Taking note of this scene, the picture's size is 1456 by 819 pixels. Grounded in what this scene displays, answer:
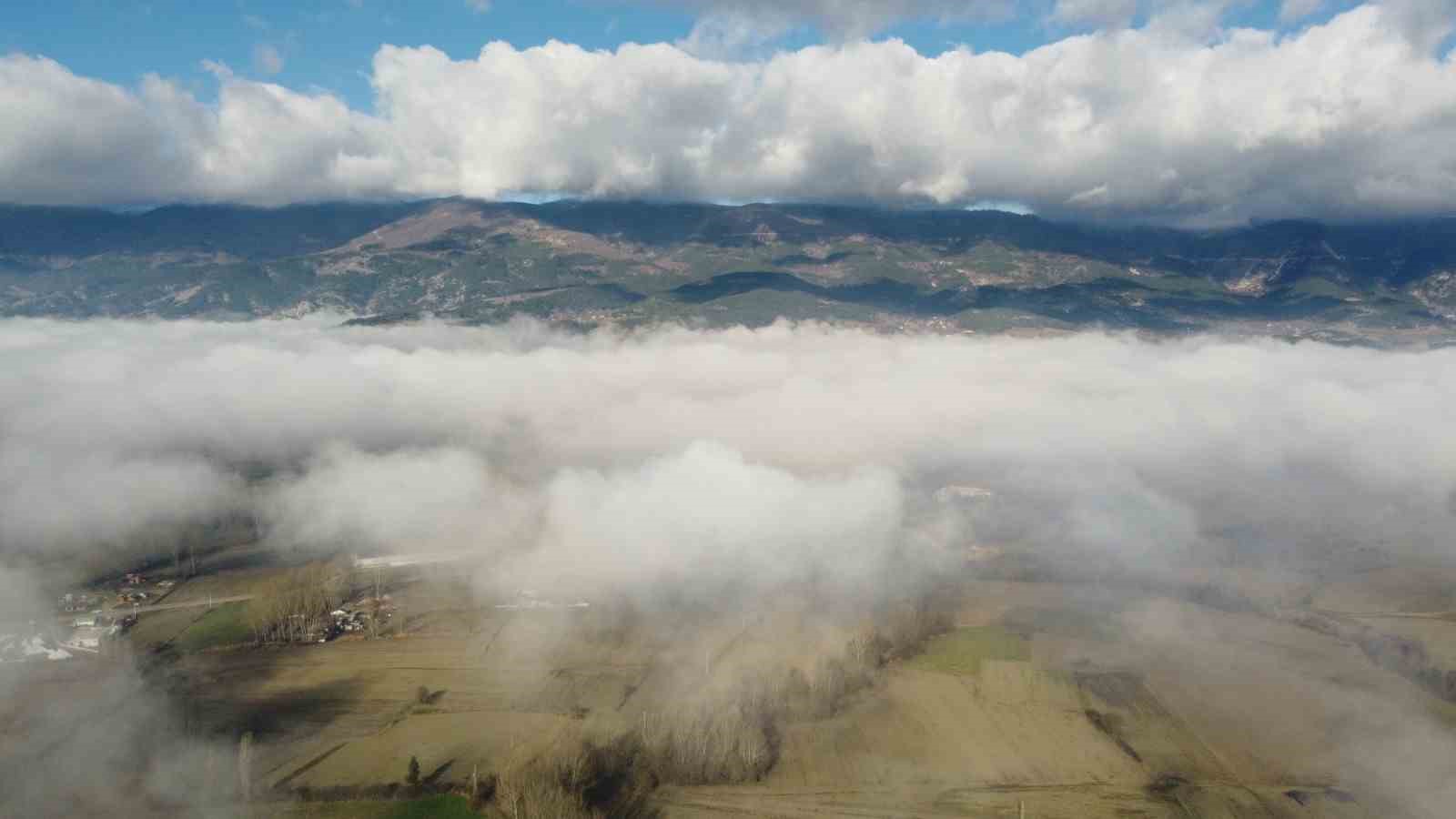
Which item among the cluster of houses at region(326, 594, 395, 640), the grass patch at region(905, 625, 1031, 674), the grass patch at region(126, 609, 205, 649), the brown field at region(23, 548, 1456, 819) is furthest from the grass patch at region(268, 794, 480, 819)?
the grass patch at region(905, 625, 1031, 674)

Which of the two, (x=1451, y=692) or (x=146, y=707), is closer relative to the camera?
(x=146, y=707)

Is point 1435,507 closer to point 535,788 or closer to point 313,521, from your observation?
point 535,788

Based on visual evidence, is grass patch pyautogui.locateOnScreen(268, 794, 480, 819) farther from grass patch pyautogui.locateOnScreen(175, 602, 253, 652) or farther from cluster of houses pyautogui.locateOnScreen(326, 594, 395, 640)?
grass patch pyautogui.locateOnScreen(175, 602, 253, 652)

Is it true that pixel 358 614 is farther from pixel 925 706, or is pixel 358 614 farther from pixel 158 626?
pixel 925 706

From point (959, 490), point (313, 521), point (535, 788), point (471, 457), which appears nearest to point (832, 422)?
point (959, 490)

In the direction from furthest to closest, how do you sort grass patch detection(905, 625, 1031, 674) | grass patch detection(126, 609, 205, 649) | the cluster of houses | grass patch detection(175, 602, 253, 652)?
the cluster of houses, grass patch detection(126, 609, 205, 649), grass patch detection(175, 602, 253, 652), grass patch detection(905, 625, 1031, 674)

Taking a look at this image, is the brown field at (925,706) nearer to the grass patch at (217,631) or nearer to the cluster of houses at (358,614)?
the grass patch at (217,631)
